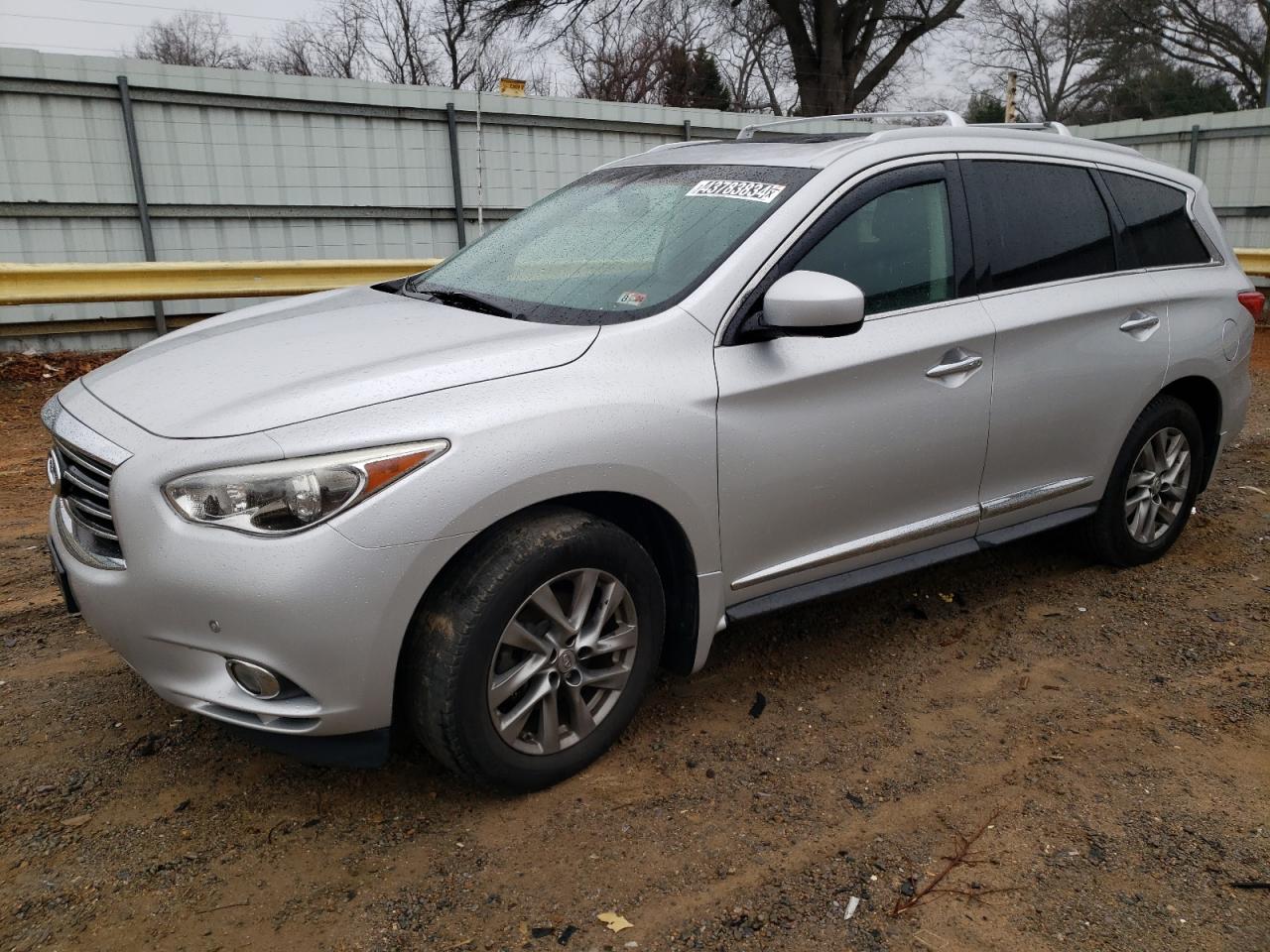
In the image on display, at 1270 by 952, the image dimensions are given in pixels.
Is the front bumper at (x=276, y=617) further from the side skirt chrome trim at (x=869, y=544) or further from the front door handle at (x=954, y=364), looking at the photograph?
the front door handle at (x=954, y=364)

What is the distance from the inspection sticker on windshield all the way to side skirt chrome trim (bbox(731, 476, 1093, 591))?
3.68ft

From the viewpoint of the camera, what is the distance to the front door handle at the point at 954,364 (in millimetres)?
3457

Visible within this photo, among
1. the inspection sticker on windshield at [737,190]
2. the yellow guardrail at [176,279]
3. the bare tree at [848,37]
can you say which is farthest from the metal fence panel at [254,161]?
the bare tree at [848,37]

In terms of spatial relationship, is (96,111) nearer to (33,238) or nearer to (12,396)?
(33,238)

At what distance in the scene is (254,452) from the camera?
96.2 inches

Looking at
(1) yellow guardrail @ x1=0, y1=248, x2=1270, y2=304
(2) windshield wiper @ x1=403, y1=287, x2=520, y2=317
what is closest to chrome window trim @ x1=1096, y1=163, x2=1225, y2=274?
(2) windshield wiper @ x1=403, y1=287, x2=520, y2=317

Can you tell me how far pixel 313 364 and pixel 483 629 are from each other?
856 mm

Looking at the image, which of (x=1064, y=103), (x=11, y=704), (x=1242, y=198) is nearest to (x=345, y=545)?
(x=11, y=704)

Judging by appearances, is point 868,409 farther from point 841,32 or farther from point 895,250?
point 841,32

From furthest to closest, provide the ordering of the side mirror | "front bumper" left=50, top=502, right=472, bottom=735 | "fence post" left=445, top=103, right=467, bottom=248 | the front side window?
"fence post" left=445, top=103, right=467, bottom=248 < the front side window < the side mirror < "front bumper" left=50, top=502, right=472, bottom=735

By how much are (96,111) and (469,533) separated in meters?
8.53

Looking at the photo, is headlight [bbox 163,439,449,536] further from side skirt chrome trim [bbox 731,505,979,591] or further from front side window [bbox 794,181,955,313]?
front side window [bbox 794,181,955,313]

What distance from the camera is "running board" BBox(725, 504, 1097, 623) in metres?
3.22

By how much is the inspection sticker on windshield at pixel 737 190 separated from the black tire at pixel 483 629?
1.20 metres
